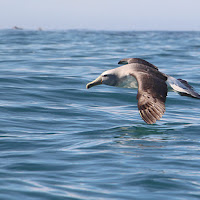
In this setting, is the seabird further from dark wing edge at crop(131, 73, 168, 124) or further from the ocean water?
the ocean water

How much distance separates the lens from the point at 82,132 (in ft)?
29.8

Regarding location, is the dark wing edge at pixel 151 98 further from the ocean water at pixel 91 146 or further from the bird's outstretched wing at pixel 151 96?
Answer: the ocean water at pixel 91 146

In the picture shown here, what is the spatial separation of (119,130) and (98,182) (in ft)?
11.0

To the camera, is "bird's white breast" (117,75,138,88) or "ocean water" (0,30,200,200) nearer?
"ocean water" (0,30,200,200)

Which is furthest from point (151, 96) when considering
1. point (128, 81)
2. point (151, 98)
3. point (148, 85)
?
point (128, 81)

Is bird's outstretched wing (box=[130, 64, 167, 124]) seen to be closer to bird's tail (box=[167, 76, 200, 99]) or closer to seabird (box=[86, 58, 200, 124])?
seabird (box=[86, 58, 200, 124])

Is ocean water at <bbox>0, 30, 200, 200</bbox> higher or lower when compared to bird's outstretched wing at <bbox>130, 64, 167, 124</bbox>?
lower

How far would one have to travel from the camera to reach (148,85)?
8781 millimetres

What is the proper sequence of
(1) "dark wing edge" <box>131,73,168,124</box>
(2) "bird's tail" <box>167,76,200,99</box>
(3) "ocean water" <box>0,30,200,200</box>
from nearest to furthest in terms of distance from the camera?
(3) "ocean water" <box>0,30,200,200</box> → (1) "dark wing edge" <box>131,73,168,124</box> → (2) "bird's tail" <box>167,76,200,99</box>

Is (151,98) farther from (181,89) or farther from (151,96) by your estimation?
(181,89)

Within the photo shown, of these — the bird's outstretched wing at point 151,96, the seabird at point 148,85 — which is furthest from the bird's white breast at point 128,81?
the bird's outstretched wing at point 151,96

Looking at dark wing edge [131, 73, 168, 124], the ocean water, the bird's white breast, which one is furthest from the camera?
the bird's white breast

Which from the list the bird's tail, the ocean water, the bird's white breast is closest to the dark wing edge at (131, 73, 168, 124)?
the ocean water

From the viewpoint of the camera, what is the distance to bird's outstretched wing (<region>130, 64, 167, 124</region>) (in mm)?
8195
